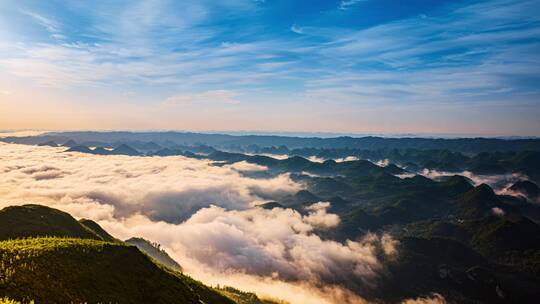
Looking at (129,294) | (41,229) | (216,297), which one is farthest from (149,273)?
(41,229)

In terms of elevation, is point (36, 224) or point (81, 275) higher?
point (81, 275)

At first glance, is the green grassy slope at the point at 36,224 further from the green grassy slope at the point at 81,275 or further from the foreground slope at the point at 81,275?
the green grassy slope at the point at 81,275

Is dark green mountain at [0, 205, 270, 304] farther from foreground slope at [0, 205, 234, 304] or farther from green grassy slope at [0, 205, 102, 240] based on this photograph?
green grassy slope at [0, 205, 102, 240]

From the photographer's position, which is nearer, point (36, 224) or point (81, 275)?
point (81, 275)

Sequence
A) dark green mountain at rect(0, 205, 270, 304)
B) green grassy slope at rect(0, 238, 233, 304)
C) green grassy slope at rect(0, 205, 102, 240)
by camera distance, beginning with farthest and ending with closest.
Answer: green grassy slope at rect(0, 205, 102, 240), green grassy slope at rect(0, 238, 233, 304), dark green mountain at rect(0, 205, 270, 304)

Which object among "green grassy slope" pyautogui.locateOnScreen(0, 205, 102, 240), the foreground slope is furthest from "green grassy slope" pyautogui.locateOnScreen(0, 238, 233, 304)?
"green grassy slope" pyautogui.locateOnScreen(0, 205, 102, 240)

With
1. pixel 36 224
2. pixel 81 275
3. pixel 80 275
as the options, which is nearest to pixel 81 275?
pixel 81 275

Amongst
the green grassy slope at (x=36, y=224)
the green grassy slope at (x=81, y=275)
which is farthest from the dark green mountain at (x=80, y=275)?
the green grassy slope at (x=36, y=224)

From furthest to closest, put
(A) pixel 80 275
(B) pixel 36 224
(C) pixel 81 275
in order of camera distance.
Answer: (B) pixel 36 224 < (C) pixel 81 275 < (A) pixel 80 275

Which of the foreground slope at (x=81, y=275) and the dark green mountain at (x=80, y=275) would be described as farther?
the foreground slope at (x=81, y=275)

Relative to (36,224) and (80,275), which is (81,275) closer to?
(80,275)

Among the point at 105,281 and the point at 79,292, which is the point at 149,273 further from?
the point at 79,292
